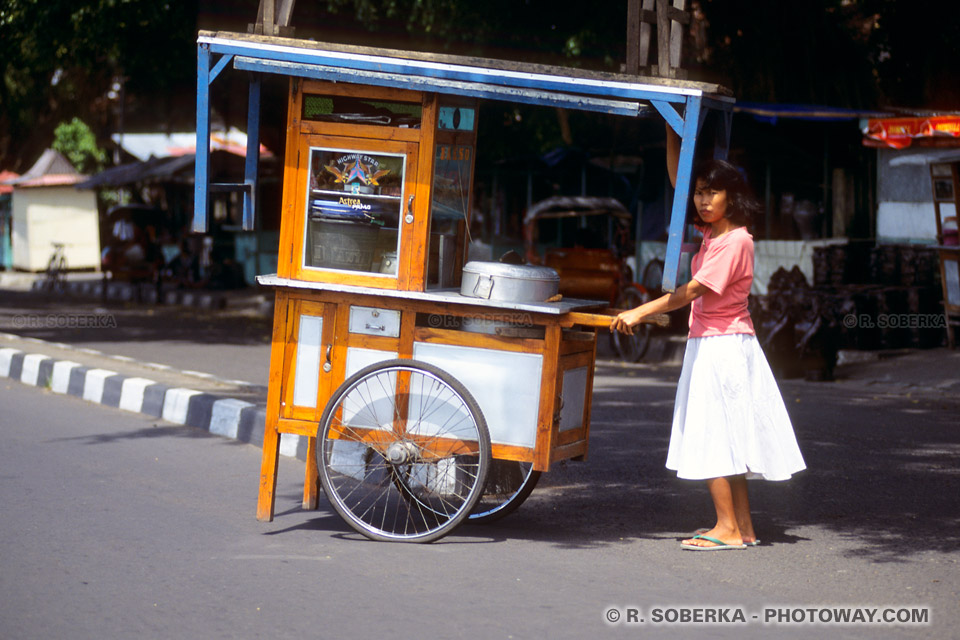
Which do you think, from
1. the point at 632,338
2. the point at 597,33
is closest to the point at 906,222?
the point at 632,338

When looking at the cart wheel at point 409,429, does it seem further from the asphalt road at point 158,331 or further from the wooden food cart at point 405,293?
the asphalt road at point 158,331

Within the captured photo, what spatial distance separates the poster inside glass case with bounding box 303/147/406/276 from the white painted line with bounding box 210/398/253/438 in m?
2.87

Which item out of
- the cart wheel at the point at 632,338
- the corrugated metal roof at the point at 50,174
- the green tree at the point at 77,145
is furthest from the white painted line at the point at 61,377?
the green tree at the point at 77,145

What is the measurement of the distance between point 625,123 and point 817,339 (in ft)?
18.3

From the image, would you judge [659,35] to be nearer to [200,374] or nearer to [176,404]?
[176,404]

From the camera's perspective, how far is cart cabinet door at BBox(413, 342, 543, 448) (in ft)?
15.0

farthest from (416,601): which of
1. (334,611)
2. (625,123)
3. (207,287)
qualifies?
(207,287)

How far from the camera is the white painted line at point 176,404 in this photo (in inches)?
313

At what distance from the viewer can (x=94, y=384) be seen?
29.1 feet

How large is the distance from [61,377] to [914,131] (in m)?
8.18

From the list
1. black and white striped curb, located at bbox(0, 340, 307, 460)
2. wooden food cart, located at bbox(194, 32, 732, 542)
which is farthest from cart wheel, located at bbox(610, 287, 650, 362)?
wooden food cart, located at bbox(194, 32, 732, 542)

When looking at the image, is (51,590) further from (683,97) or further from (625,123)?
(625,123)

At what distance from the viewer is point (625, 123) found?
15117mm

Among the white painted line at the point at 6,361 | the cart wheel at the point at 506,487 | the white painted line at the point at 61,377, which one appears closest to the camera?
the cart wheel at the point at 506,487
